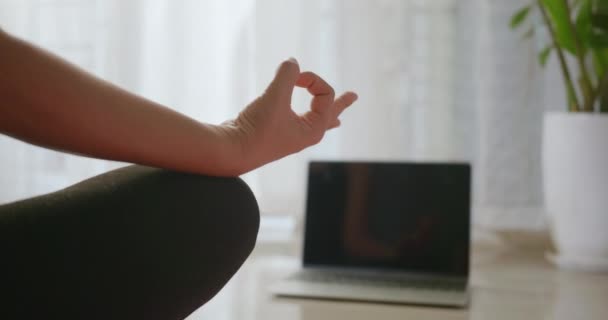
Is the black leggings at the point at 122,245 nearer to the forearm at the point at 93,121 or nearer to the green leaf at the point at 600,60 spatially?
the forearm at the point at 93,121

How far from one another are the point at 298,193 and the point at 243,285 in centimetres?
44

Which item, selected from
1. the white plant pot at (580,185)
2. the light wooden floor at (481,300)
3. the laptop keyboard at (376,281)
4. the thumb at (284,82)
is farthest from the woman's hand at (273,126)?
the white plant pot at (580,185)

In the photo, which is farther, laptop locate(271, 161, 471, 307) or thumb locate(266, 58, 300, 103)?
laptop locate(271, 161, 471, 307)

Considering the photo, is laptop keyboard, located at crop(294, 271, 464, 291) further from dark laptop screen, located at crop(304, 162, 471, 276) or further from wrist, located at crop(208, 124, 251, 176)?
wrist, located at crop(208, 124, 251, 176)

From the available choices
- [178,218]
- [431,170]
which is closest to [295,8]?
[431,170]

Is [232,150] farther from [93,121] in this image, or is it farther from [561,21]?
[561,21]

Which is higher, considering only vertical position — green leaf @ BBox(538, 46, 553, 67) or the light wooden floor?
green leaf @ BBox(538, 46, 553, 67)

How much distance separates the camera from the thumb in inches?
27.1

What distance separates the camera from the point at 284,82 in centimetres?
69

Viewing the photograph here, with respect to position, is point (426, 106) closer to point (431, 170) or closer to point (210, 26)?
point (431, 170)

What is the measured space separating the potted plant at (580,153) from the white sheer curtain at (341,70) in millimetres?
181

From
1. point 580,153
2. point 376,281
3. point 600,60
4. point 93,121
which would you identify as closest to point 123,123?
point 93,121

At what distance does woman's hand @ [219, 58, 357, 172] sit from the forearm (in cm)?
2

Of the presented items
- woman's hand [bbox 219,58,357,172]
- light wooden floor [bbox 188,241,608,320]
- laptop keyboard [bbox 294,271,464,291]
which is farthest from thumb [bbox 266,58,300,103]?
laptop keyboard [bbox 294,271,464,291]
